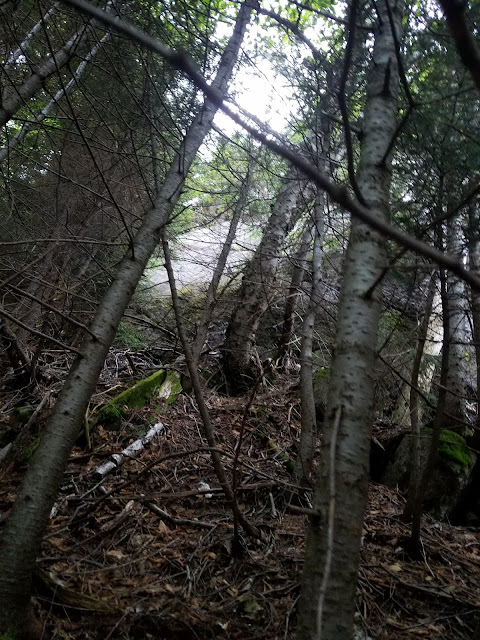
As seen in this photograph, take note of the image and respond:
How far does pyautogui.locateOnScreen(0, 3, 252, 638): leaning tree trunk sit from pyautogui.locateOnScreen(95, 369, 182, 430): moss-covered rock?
2634mm

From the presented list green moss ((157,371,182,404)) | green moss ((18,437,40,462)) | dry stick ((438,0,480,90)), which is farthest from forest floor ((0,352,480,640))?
dry stick ((438,0,480,90))

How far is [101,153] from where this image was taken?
871 cm

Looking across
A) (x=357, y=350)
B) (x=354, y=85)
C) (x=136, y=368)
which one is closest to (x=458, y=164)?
(x=354, y=85)

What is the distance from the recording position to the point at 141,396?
235 inches

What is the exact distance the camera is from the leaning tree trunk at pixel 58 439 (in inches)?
91.9

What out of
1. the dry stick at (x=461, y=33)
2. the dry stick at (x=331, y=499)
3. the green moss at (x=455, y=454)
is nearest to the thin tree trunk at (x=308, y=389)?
the green moss at (x=455, y=454)

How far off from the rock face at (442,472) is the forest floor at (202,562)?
0.92 ft

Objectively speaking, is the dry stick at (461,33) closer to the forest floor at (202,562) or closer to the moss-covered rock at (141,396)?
the forest floor at (202,562)

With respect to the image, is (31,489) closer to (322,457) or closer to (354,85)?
(322,457)

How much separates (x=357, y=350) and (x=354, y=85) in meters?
4.00

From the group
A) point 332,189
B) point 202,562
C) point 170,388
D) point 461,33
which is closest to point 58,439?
point 202,562

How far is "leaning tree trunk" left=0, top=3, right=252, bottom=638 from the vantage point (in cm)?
233

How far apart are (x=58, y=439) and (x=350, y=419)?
1.96 m

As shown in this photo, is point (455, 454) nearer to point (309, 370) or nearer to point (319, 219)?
point (309, 370)
